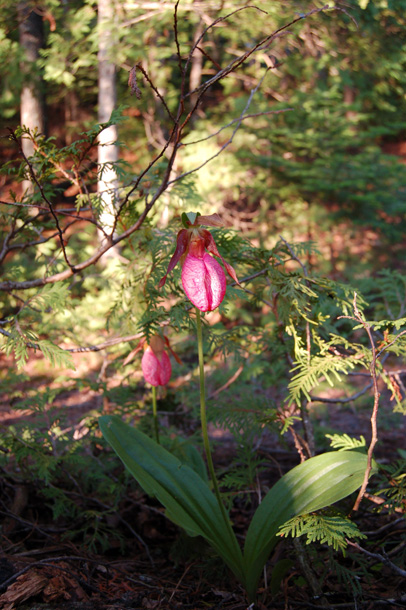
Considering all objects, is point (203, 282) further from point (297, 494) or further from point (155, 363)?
point (297, 494)

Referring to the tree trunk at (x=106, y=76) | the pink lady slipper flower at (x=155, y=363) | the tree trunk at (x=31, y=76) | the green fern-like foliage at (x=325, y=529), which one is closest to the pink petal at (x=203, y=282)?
the pink lady slipper flower at (x=155, y=363)

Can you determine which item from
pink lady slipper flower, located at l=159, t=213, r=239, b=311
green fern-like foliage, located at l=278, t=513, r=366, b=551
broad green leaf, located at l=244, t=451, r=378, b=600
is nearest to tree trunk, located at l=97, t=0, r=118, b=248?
pink lady slipper flower, located at l=159, t=213, r=239, b=311

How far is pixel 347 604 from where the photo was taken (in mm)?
1408

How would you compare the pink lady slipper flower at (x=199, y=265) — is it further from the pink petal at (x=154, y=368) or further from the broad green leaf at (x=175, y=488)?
the broad green leaf at (x=175, y=488)

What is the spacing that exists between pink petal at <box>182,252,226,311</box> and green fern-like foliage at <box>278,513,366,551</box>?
2.11 feet

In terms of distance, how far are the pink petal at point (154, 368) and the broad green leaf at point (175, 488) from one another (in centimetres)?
21

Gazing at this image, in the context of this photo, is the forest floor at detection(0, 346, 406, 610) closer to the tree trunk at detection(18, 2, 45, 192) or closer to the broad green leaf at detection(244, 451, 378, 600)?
the broad green leaf at detection(244, 451, 378, 600)

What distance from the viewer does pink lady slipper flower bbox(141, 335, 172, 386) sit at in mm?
1776

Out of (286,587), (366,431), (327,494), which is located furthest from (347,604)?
(366,431)

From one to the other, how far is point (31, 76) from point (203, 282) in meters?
6.95

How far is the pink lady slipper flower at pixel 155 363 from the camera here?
5.83 ft

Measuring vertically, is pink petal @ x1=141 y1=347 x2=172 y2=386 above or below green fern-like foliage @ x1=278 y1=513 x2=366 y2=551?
above

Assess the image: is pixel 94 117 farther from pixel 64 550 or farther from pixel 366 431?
pixel 64 550

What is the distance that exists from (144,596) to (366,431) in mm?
2086
